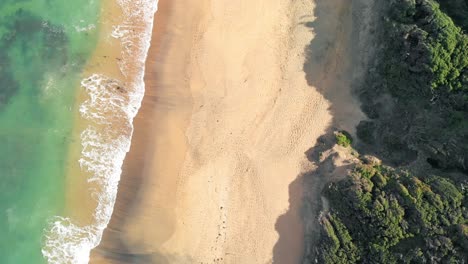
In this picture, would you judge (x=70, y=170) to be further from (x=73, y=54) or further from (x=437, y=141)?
(x=437, y=141)

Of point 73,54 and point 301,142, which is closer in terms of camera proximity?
point 301,142

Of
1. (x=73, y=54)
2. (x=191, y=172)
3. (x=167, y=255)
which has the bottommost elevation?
(x=167, y=255)

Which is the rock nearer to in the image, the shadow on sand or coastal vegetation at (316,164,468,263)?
coastal vegetation at (316,164,468,263)

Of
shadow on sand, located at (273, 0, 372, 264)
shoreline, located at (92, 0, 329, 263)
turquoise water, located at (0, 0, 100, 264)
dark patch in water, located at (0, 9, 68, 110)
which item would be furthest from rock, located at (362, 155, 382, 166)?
dark patch in water, located at (0, 9, 68, 110)

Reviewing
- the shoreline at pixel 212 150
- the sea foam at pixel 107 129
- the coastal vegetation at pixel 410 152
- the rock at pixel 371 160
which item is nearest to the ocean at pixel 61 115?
the sea foam at pixel 107 129

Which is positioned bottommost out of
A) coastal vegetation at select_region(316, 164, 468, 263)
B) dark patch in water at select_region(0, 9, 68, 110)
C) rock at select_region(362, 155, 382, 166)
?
coastal vegetation at select_region(316, 164, 468, 263)

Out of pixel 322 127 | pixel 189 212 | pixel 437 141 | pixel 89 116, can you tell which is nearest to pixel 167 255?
pixel 189 212
